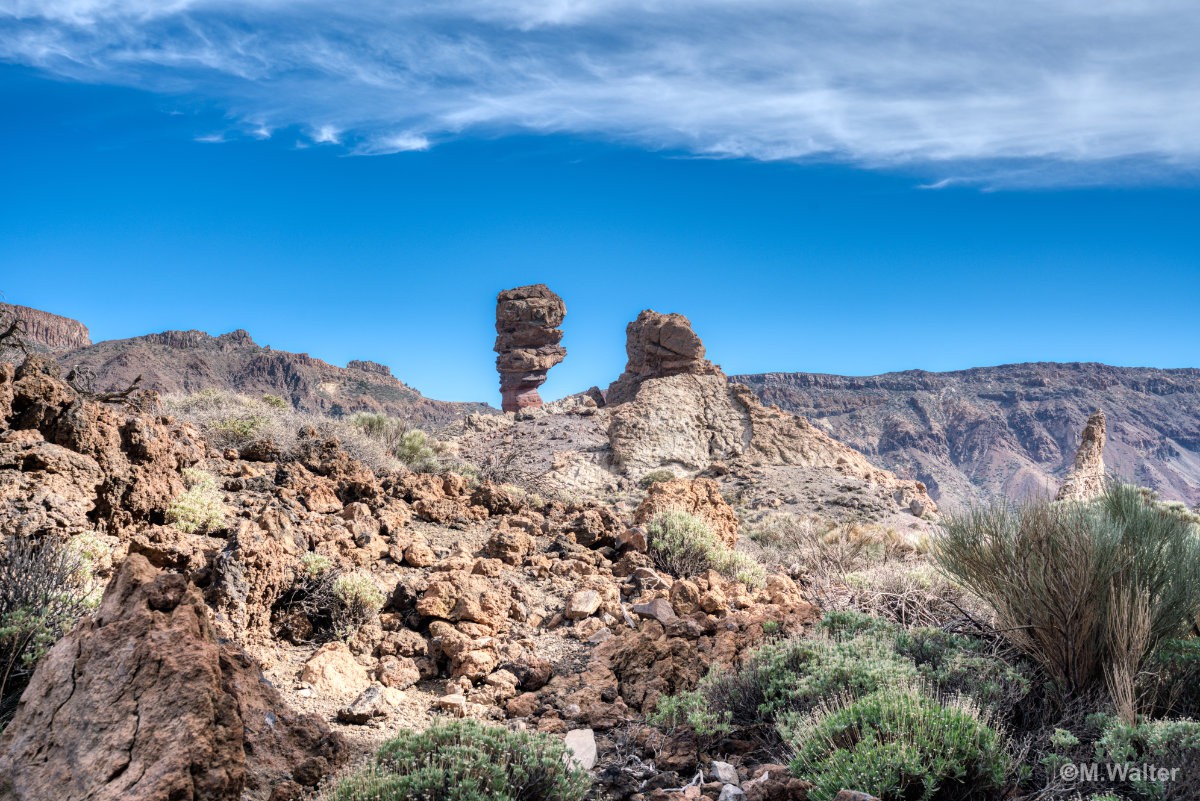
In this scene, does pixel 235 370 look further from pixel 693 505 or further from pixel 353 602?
pixel 353 602

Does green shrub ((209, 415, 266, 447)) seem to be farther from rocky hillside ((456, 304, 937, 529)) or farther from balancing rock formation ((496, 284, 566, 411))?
balancing rock formation ((496, 284, 566, 411))

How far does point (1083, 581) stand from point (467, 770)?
164 inches

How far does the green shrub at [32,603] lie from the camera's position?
405 centimetres

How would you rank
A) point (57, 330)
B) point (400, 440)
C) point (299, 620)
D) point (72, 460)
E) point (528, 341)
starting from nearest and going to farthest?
point (299, 620) → point (72, 460) → point (400, 440) → point (528, 341) → point (57, 330)

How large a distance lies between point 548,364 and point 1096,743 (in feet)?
131

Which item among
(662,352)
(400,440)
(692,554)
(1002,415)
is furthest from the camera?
(1002,415)

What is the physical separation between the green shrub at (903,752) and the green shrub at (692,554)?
5314mm

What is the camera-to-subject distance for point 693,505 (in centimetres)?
1217

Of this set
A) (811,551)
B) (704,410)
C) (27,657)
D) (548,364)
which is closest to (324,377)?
(548,364)

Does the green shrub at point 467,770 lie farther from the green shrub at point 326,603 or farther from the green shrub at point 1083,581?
the green shrub at point 1083,581

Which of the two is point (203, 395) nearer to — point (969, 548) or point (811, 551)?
point (811, 551)

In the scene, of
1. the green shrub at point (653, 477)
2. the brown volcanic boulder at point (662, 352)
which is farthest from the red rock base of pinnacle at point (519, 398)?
the green shrub at point (653, 477)

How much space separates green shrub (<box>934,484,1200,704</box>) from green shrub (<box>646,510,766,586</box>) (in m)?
4.09

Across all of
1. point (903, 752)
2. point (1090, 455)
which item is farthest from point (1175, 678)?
point (1090, 455)
